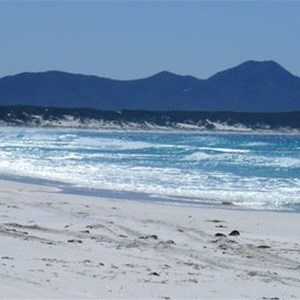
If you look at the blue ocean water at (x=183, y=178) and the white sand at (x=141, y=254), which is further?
the blue ocean water at (x=183, y=178)

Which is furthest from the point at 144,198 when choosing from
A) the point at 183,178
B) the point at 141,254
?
the point at 141,254

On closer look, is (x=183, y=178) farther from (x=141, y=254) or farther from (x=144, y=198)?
(x=141, y=254)

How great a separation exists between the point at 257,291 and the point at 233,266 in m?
1.51

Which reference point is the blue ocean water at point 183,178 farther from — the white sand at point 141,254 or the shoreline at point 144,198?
the white sand at point 141,254

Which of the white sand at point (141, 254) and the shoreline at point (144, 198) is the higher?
the white sand at point (141, 254)

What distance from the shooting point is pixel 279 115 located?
158 meters

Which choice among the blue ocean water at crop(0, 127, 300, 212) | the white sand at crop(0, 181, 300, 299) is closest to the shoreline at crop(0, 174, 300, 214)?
the blue ocean water at crop(0, 127, 300, 212)

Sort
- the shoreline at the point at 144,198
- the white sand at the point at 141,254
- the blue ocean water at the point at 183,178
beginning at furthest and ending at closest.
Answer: the blue ocean water at the point at 183,178 → the shoreline at the point at 144,198 → the white sand at the point at 141,254

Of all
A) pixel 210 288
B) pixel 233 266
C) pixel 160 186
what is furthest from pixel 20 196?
pixel 210 288

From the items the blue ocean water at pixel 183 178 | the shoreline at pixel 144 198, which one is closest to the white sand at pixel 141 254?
the shoreline at pixel 144 198

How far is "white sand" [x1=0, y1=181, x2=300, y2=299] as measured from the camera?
890cm

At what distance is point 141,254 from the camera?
1116cm

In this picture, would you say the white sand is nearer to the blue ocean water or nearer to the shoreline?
the shoreline

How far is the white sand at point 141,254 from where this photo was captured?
8898 mm
